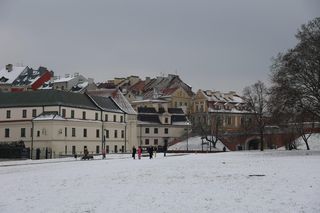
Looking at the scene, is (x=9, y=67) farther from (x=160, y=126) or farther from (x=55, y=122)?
(x=55, y=122)

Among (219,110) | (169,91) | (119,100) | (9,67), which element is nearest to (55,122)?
(119,100)

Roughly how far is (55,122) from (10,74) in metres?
60.6

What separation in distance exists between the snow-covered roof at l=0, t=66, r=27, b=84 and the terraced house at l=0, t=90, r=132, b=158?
42.5 m

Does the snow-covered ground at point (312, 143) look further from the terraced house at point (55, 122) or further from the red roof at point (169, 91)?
the red roof at point (169, 91)

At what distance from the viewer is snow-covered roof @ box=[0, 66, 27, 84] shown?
447 ft

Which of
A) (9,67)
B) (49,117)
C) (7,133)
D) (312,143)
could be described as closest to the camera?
(49,117)

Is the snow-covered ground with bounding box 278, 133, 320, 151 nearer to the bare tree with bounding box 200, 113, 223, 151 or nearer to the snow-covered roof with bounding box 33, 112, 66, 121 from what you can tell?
the bare tree with bounding box 200, 113, 223, 151

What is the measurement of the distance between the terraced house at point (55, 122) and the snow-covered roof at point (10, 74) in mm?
42543

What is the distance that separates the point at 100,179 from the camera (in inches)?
1133

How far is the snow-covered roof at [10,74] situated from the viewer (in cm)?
13625

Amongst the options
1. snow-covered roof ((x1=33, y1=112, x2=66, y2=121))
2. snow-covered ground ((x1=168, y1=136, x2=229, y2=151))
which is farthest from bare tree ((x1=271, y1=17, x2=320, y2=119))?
snow-covered ground ((x1=168, y1=136, x2=229, y2=151))

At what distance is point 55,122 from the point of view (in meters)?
83.9

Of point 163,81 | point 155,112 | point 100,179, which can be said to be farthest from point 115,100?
point 100,179

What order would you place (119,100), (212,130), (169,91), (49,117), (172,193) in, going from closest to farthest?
(172,193), (49,117), (119,100), (212,130), (169,91)
